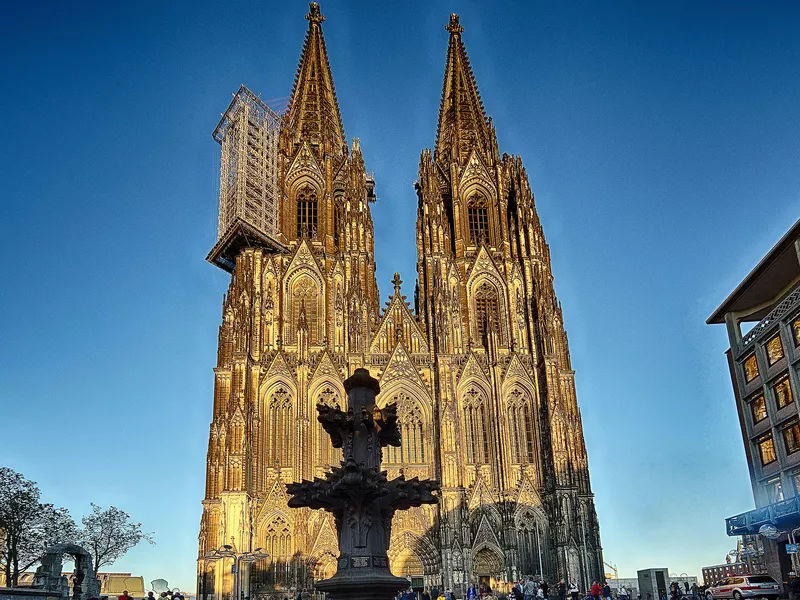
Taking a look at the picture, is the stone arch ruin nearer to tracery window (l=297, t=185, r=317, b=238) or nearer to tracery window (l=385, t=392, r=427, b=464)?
tracery window (l=385, t=392, r=427, b=464)

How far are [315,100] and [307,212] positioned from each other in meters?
10.3

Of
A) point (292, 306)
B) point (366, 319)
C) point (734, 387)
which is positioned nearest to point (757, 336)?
point (734, 387)

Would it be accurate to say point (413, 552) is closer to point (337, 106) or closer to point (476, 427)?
point (476, 427)

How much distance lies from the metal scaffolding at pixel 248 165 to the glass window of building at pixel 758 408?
2843 centimetres

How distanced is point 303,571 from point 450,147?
94.6 feet

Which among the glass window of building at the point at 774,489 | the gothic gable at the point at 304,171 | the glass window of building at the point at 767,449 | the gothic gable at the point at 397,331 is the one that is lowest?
the glass window of building at the point at 774,489

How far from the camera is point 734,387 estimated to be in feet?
152

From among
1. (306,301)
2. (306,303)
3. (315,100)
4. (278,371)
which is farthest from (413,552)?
(315,100)

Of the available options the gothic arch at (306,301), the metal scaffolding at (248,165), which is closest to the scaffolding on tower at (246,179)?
the metal scaffolding at (248,165)

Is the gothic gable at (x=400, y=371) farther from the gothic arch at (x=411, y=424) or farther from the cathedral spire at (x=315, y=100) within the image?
the cathedral spire at (x=315, y=100)

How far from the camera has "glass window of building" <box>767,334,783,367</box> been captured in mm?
40875

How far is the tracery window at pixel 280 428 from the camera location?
42.4 meters

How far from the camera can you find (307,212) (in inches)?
2010

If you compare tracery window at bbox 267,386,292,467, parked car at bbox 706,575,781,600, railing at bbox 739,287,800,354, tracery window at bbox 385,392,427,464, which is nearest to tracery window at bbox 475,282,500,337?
tracery window at bbox 385,392,427,464
